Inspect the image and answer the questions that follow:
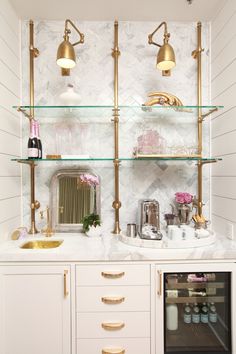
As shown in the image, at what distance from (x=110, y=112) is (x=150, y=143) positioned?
396 millimetres

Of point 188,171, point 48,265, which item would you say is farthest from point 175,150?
point 48,265

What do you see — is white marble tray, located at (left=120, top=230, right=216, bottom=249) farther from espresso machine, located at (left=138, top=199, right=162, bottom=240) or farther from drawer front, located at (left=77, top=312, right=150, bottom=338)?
drawer front, located at (left=77, top=312, right=150, bottom=338)

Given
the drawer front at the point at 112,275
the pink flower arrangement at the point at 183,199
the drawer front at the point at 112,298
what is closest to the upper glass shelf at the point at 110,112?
the pink flower arrangement at the point at 183,199

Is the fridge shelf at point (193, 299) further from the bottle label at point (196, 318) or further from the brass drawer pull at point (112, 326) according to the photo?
the brass drawer pull at point (112, 326)

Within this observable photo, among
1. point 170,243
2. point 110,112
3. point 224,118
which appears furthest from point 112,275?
point 224,118

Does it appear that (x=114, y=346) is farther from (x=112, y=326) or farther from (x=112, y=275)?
(x=112, y=275)

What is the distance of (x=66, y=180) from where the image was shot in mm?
1833

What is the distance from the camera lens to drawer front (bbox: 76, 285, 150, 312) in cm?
134

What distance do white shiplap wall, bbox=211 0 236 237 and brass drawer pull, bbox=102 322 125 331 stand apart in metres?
0.93

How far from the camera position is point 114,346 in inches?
53.0

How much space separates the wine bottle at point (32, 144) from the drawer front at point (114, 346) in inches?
46.8

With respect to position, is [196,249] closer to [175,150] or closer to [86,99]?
[175,150]

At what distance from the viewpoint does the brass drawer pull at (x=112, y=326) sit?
1327mm

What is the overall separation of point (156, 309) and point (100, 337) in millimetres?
358
